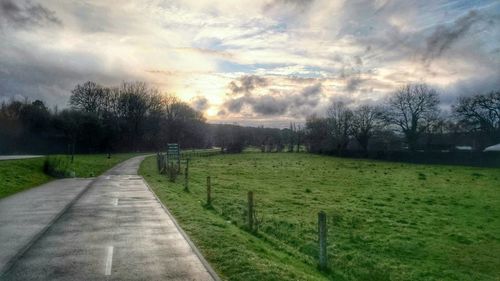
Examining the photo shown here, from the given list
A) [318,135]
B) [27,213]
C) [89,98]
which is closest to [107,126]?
[89,98]

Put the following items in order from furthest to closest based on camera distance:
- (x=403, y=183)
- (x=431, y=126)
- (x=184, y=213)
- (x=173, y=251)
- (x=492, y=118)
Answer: (x=431, y=126) < (x=492, y=118) < (x=403, y=183) < (x=184, y=213) < (x=173, y=251)

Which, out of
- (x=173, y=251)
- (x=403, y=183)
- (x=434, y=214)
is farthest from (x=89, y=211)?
(x=403, y=183)

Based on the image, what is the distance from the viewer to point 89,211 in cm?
1720

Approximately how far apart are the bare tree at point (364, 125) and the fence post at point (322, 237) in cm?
8136

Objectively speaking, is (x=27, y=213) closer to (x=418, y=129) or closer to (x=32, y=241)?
(x=32, y=241)

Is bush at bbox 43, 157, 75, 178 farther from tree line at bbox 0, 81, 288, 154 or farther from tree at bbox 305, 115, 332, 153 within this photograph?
tree at bbox 305, 115, 332, 153

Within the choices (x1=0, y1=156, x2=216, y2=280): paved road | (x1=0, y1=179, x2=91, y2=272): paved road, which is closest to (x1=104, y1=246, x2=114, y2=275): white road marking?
(x1=0, y1=156, x2=216, y2=280): paved road

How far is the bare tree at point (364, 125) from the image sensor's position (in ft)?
299

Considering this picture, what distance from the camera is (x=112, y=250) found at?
36.2 feet

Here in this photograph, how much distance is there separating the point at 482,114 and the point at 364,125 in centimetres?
2611

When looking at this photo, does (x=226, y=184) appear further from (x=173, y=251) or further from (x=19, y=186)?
(x=173, y=251)

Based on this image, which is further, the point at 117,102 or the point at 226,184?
the point at 117,102

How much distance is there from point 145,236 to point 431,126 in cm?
7761

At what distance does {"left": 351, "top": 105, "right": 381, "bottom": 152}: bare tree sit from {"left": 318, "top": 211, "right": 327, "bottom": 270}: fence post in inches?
3203
